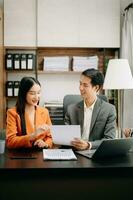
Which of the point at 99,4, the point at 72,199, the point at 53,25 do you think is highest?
the point at 99,4

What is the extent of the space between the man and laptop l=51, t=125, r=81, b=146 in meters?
0.40

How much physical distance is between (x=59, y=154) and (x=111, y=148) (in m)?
0.31

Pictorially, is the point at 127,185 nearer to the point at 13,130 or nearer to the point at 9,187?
the point at 9,187

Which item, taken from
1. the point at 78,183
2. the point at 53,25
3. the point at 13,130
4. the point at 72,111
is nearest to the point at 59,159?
the point at 78,183

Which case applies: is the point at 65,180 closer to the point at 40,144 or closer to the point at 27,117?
the point at 40,144

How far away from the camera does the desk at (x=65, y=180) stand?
164cm

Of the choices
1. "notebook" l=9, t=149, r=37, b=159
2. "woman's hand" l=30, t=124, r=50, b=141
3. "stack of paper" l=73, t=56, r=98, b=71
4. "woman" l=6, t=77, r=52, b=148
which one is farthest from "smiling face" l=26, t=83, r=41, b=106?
"stack of paper" l=73, t=56, r=98, b=71

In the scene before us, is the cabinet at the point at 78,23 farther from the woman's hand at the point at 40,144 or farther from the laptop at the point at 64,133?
the laptop at the point at 64,133

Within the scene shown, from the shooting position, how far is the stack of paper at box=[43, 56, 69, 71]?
4137 millimetres

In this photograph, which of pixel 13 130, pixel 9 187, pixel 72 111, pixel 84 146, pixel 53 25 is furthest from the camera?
pixel 53 25

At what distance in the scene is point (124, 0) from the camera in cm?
436

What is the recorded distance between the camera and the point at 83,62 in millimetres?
4160

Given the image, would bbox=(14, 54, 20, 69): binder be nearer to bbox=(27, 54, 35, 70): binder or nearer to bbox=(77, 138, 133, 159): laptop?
bbox=(27, 54, 35, 70): binder

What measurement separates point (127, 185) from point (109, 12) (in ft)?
9.19
